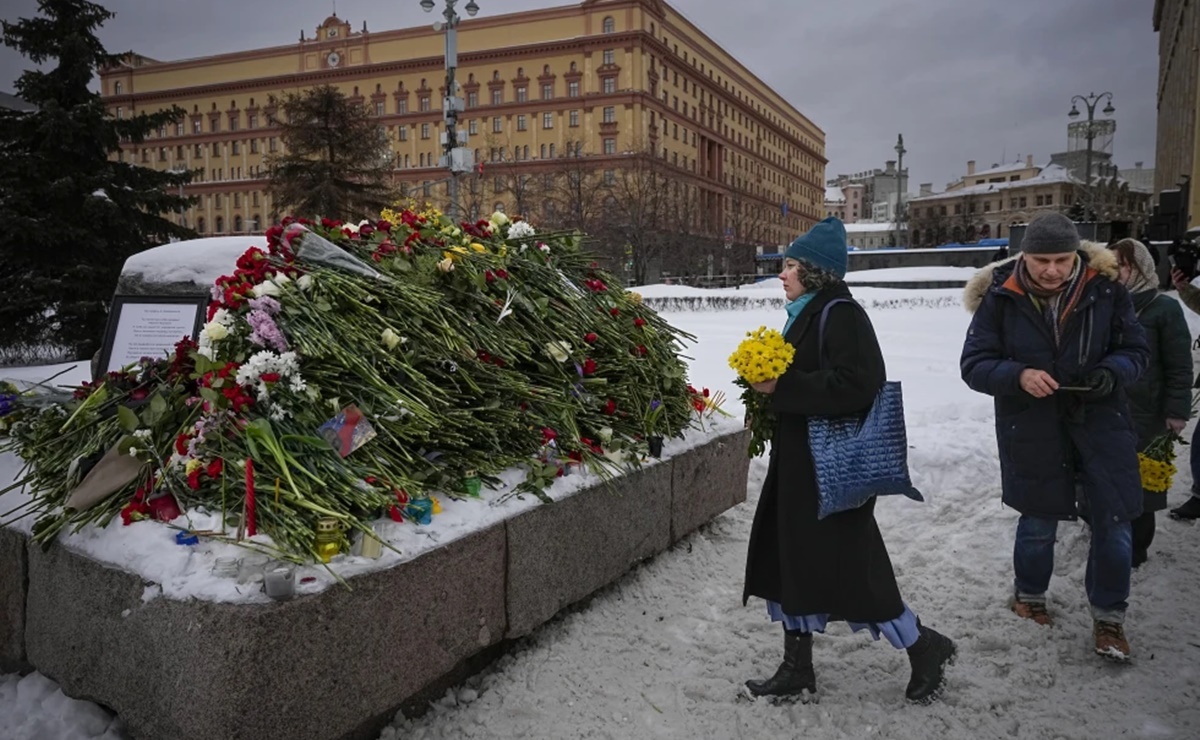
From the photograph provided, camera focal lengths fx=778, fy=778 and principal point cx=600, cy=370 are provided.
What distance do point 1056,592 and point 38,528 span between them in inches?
175

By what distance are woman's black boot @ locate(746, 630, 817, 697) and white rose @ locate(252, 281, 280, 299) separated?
96.9 inches

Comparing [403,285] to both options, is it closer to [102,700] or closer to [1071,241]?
[102,700]

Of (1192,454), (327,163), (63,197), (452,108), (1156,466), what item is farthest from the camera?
(327,163)

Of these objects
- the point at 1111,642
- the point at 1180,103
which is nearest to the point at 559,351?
the point at 1111,642

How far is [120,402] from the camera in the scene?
3.27 m

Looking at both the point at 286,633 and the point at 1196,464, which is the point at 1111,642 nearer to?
the point at 1196,464

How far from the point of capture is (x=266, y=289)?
3.16m

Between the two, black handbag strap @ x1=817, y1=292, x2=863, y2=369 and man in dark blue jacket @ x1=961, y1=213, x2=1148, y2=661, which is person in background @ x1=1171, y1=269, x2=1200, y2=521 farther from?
black handbag strap @ x1=817, y1=292, x2=863, y2=369

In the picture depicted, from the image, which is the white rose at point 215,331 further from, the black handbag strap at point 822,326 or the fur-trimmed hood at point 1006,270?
the fur-trimmed hood at point 1006,270

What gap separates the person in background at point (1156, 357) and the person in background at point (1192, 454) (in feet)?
3.62

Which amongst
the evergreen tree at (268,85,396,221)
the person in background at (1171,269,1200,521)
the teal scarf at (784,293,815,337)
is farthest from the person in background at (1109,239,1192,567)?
the evergreen tree at (268,85,396,221)

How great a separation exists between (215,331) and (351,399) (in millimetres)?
588

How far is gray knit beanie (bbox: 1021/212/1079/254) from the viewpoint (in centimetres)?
328

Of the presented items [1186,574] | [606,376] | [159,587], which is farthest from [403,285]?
[1186,574]
